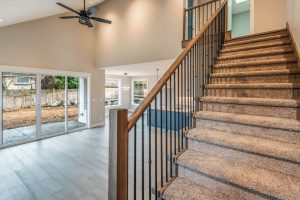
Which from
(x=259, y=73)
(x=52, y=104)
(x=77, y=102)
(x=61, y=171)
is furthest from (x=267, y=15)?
(x=52, y=104)

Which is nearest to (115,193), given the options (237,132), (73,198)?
(237,132)

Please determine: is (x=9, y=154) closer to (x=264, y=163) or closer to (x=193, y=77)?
(x=193, y=77)

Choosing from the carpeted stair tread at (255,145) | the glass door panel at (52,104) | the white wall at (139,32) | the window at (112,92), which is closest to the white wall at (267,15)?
the white wall at (139,32)

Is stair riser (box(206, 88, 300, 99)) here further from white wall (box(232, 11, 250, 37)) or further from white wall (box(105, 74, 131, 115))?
white wall (box(105, 74, 131, 115))

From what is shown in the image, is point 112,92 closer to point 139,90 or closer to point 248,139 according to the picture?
point 139,90

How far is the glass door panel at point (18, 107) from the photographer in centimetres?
521

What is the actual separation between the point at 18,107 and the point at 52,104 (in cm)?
105

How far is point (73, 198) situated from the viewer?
2.59 metres

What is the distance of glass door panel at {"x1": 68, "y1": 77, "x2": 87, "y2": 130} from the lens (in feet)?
22.7

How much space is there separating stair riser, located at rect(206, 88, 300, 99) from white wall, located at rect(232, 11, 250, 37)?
6.33m

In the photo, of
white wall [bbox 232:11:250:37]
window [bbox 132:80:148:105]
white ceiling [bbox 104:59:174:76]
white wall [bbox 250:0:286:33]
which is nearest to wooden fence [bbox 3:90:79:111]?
white ceiling [bbox 104:59:174:76]

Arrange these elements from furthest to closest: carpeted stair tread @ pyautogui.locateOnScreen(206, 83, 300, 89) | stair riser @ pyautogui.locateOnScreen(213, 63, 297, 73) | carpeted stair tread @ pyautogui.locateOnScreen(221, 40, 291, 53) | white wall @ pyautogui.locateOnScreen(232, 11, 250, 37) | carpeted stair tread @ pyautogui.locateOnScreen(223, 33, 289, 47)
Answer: white wall @ pyautogui.locateOnScreen(232, 11, 250, 37), carpeted stair tread @ pyautogui.locateOnScreen(223, 33, 289, 47), carpeted stair tread @ pyautogui.locateOnScreen(221, 40, 291, 53), stair riser @ pyautogui.locateOnScreen(213, 63, 297, 73), carpeted stair tread @ pyautogui.locateOnScreen(206, 83, 300, 89)

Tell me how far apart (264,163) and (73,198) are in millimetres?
2592

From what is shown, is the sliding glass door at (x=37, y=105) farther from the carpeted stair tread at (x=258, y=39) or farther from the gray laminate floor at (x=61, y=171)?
the carpeted stair tread at (x=258, y=39)
